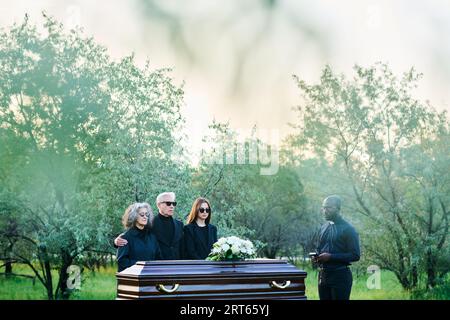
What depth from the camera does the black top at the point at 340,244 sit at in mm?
6008

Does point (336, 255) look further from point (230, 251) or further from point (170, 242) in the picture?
point (170, 242)

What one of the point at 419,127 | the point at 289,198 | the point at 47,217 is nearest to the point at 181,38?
the point at 47,217

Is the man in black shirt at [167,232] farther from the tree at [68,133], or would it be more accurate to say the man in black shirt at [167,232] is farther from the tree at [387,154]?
the tree at [387,154]

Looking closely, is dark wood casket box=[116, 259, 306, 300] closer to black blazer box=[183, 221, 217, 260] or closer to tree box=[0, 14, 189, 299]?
black blazer box=[183, 221, 217, 260]

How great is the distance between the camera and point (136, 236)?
5797 mm

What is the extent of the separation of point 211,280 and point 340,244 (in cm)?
131

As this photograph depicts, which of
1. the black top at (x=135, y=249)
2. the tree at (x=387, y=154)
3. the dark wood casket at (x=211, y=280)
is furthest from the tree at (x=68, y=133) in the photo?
the dark wood casket at (x=211, y=280)

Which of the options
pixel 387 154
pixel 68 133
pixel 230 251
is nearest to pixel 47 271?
pixel 68 133

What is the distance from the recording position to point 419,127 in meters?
14.4

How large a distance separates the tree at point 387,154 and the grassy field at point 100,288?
583 mm

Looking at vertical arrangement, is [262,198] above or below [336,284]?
above

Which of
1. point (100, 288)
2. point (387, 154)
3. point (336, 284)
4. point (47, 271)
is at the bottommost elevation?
point (100, 288)
